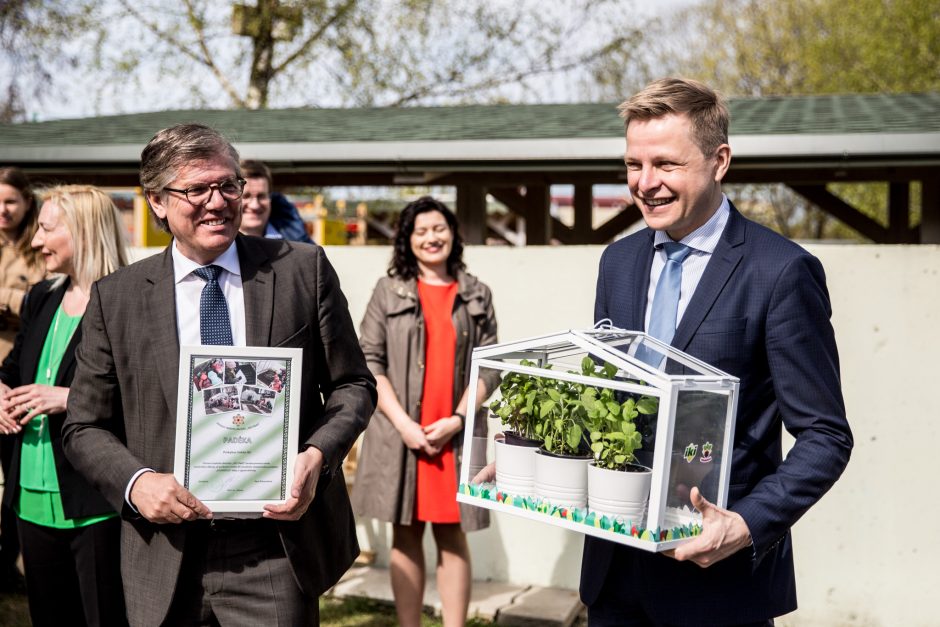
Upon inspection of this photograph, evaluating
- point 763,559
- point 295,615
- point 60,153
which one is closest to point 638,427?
point 763,559

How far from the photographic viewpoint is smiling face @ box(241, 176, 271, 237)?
5.23 m


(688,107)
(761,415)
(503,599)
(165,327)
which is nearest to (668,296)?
(761,415)

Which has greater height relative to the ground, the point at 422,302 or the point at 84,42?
the point at 84,42

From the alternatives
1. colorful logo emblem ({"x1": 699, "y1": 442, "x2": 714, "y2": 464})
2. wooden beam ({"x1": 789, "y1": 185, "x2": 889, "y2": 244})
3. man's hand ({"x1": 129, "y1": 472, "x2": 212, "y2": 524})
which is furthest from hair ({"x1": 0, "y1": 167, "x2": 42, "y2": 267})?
wooden beam ({"x1": 789, "y1": 185, "x2": 889, "y2": 244})

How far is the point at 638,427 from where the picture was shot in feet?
6.91

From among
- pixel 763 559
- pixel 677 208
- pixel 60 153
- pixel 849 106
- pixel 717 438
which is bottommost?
pixel 763 559

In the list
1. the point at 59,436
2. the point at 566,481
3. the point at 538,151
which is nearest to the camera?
the point at 566,481

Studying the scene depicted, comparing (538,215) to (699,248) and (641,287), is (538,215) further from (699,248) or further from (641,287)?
(699,248)

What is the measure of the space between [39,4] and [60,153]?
50.5ft

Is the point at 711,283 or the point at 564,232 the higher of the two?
the point at 564,232

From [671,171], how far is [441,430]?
266 centimetres

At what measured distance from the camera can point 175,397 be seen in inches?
96.3

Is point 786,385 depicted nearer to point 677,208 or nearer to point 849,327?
point 677,208

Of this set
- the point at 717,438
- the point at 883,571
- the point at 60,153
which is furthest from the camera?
the point at 60,153
